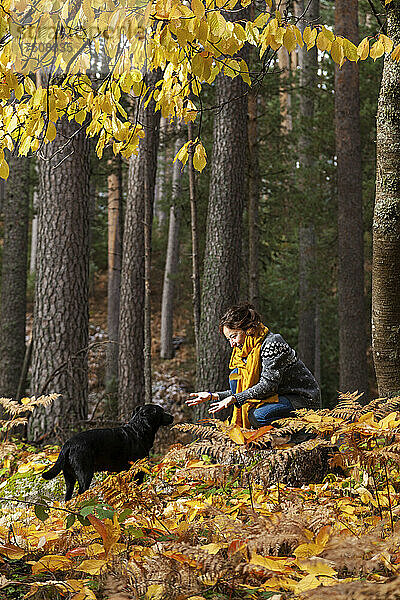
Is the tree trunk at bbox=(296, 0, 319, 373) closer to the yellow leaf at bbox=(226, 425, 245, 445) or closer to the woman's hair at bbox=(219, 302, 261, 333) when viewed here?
the woman's hair at bbox=(219, 302, 261, 333)

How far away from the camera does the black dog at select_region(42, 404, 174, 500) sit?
411cm

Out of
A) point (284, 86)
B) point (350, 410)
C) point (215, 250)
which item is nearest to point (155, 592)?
point (350, 410)

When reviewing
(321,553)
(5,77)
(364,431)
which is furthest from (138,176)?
(321,553)

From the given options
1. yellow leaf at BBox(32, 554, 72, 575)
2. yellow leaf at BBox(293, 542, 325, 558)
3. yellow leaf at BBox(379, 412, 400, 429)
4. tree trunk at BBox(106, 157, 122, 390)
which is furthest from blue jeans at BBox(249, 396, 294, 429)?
tree trunk at BBox(106, 157, 122, 390)

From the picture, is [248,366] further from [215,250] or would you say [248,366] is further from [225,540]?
[215,250]

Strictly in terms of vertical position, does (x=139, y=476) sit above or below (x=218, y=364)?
below

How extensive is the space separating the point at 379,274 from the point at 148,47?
8.46 feet

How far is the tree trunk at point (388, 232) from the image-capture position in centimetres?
449

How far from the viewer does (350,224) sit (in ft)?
33.8

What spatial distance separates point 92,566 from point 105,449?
77.2 inches

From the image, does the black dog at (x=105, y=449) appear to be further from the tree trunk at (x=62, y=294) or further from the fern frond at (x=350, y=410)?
the tree trunk at (x=62, y=294)

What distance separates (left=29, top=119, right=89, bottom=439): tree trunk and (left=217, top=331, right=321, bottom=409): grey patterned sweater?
2127mm

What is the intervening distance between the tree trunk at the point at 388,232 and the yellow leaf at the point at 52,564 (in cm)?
295

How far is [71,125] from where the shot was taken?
6738 millimetres
